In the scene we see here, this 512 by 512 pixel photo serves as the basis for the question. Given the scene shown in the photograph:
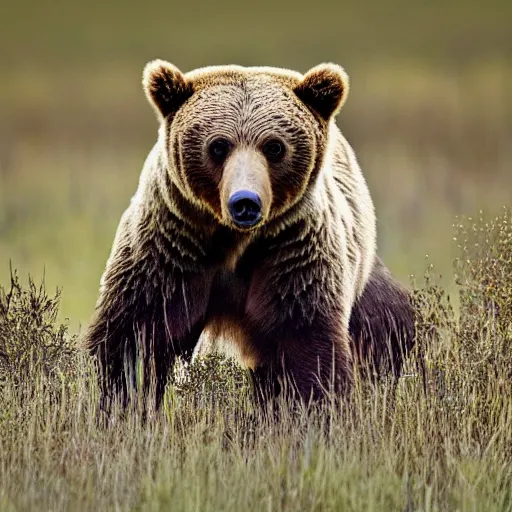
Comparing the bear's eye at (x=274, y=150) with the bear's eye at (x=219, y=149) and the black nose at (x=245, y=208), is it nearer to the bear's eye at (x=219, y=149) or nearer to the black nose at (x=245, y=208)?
the bear's eye at (x=219, y=149)

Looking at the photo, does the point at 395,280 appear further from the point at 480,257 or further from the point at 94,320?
the point at 94,320

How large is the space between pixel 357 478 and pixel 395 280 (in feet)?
10.3

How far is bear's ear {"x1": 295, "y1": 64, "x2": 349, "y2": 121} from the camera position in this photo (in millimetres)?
6316

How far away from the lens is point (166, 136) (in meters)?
6.28

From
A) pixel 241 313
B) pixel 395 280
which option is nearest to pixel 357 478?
pixel 241 313

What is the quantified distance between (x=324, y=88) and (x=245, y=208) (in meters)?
1.02

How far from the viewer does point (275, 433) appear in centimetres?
567

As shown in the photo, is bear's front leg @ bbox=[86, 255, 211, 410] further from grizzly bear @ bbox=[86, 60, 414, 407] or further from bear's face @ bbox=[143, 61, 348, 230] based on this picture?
bear's face @ bbox=[143, 61, 348, 230]

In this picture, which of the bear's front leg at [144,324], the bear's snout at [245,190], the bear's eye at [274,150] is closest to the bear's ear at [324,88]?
the bear's eye at [274,150]

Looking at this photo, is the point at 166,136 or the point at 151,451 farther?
the point at 166,136

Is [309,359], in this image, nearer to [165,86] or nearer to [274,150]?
[274,150]

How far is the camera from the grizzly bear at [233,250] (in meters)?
6.11

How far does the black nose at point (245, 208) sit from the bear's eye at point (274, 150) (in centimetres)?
47

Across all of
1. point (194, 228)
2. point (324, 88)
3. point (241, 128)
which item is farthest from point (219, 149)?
point (324, 88)
